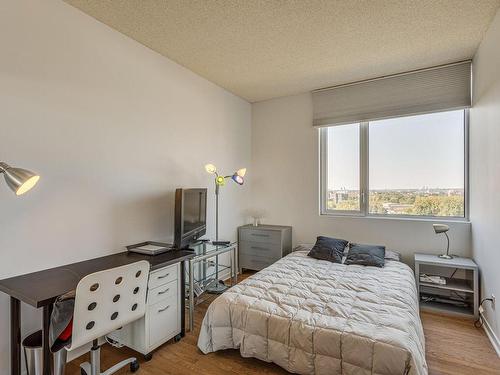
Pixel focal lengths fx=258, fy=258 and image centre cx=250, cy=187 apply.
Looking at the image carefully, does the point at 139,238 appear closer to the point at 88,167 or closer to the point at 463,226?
the point at 88,167

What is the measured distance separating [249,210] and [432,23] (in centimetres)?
333

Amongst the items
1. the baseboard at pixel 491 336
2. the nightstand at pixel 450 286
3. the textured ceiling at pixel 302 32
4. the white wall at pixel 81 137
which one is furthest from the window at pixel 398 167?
the white wall at pixel 81 137

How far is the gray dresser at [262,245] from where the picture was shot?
3861 millimetres

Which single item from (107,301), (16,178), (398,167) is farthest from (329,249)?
(16,178)

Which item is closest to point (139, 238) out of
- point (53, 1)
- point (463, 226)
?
point (53, 1)

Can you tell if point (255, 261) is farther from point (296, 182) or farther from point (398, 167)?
point (398, 167)

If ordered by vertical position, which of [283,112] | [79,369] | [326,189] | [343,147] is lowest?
[79,369]

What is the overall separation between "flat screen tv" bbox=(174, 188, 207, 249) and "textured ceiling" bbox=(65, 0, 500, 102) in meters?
1.52

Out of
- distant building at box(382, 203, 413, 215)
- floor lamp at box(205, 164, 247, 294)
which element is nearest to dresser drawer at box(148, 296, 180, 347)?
floor lamp at box(205, 164, 247, 294)

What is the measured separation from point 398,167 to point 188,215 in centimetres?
284

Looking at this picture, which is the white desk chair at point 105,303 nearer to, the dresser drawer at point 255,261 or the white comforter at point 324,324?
the white comforter at point 324,324

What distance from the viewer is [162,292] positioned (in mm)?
2182

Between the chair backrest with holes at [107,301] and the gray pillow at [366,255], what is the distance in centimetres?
243

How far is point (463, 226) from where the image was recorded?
307 centimetres
